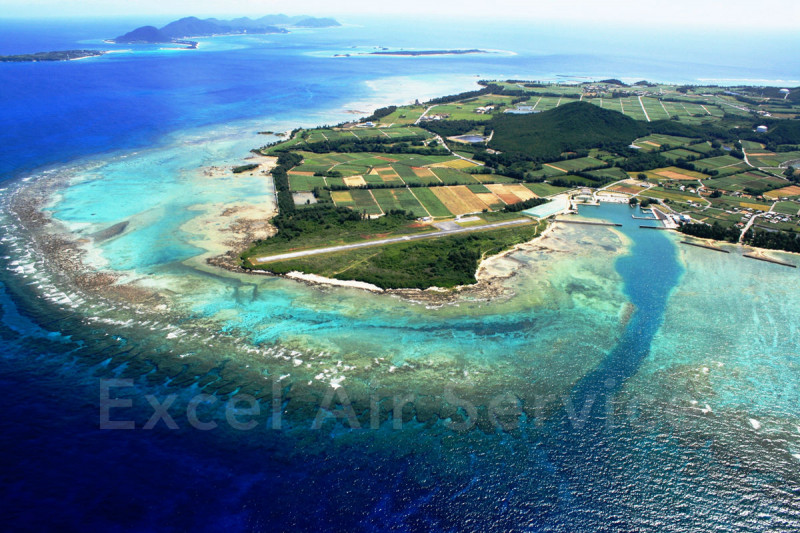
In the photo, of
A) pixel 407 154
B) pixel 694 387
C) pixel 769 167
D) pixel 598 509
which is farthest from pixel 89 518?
pixel 769 167

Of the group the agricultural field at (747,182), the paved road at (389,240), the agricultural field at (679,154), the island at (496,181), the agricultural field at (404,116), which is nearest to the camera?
the paved road at (389,240)

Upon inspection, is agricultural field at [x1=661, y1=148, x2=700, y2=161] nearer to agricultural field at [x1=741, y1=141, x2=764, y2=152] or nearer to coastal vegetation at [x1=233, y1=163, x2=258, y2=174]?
agricultural field at [x1=741, y1=141, x2=764, y2=152]

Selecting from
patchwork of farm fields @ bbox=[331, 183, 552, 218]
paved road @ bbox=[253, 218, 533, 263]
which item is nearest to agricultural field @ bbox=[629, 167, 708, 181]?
patchwork of farm fields @ bbox=[331, 183, 552, 218]

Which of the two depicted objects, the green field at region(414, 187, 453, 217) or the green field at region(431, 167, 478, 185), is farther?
the green field at region(431, 167, 478, 185)

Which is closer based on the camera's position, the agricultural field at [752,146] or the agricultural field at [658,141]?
the agricultural field at [658,141]

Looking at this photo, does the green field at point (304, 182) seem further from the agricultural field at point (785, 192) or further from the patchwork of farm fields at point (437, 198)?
the agricultural field at point (785, 192)

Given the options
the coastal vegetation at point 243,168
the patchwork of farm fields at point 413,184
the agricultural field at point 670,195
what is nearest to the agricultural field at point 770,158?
the agricultural field at point 670,195
